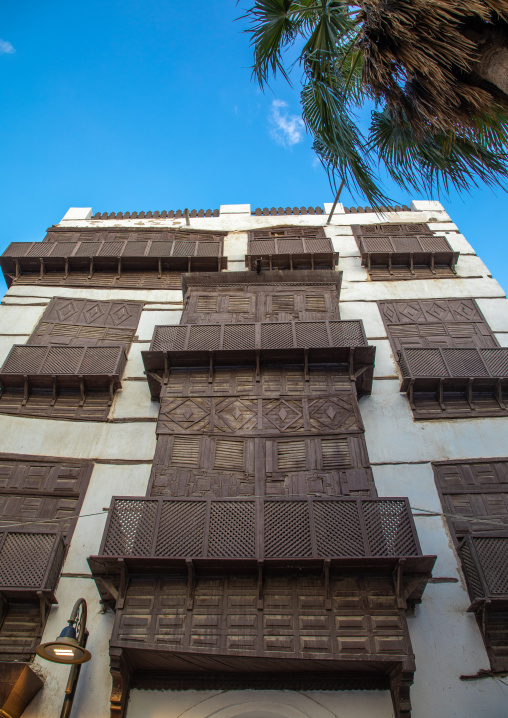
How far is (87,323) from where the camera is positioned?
50.1 ft

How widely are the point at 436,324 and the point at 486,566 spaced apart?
7640 millimetres

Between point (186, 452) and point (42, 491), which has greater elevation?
point (186, 452)

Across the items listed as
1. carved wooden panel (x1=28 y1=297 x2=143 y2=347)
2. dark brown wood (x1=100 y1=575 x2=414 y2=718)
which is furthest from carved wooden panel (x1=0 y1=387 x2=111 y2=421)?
dark brown wood (x1=100 y1=575 x2=414 y2=718)

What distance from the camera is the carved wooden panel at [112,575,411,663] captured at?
7.41m

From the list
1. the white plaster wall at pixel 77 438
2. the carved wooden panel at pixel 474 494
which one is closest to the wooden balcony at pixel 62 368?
the white plaster wall at pixel 77 438

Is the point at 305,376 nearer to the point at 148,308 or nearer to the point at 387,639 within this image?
the point at 387,639

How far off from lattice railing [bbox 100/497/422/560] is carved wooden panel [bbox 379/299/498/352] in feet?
21.2

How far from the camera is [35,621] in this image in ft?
29.0

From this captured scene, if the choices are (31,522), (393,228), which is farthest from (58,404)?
(393,228)

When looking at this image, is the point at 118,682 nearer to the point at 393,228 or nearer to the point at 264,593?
the point at 264,593

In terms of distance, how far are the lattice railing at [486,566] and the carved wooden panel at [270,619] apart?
5.48 feet

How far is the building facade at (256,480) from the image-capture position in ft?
25.7

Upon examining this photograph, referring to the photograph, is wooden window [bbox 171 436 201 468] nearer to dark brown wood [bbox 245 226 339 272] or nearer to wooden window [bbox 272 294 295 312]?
wooden window [bbox 272 294 295 312]

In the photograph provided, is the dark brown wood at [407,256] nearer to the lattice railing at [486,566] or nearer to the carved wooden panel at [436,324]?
the carved wooden panel at [436,324]
